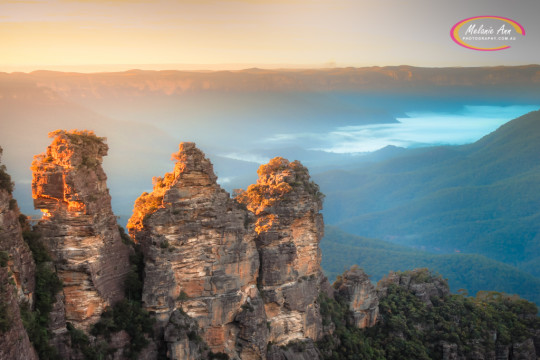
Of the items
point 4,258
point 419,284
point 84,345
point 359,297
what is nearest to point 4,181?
point 4,258

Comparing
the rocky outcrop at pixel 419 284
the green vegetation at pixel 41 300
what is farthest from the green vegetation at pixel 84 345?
the rocky outcrop at pixel 419 284

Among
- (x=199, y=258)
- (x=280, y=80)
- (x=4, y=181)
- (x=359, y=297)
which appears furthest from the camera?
(x=280, y=80)

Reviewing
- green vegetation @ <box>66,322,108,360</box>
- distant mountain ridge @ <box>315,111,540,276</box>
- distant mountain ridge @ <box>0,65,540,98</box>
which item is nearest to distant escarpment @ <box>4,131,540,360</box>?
green vegetation @ <box>66,322,108,360</box>

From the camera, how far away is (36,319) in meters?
26.2

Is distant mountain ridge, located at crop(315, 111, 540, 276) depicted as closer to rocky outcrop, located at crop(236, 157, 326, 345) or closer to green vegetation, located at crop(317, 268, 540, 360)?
green vegetation, located at crop(317, 268, 540, 360)

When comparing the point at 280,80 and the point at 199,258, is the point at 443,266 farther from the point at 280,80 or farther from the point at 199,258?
the point at 199,258

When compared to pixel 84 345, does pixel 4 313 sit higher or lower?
higher

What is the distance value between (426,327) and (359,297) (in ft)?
30.9

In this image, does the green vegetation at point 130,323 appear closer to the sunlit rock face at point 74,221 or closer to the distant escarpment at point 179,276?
the distant escarpment at point 179,276

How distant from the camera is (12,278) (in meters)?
24.2

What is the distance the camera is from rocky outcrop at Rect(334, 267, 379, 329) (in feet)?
158

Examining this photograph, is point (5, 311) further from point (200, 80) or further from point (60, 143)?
point (200, 80)

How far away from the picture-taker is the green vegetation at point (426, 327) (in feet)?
149

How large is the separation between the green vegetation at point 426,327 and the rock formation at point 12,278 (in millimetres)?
24216
